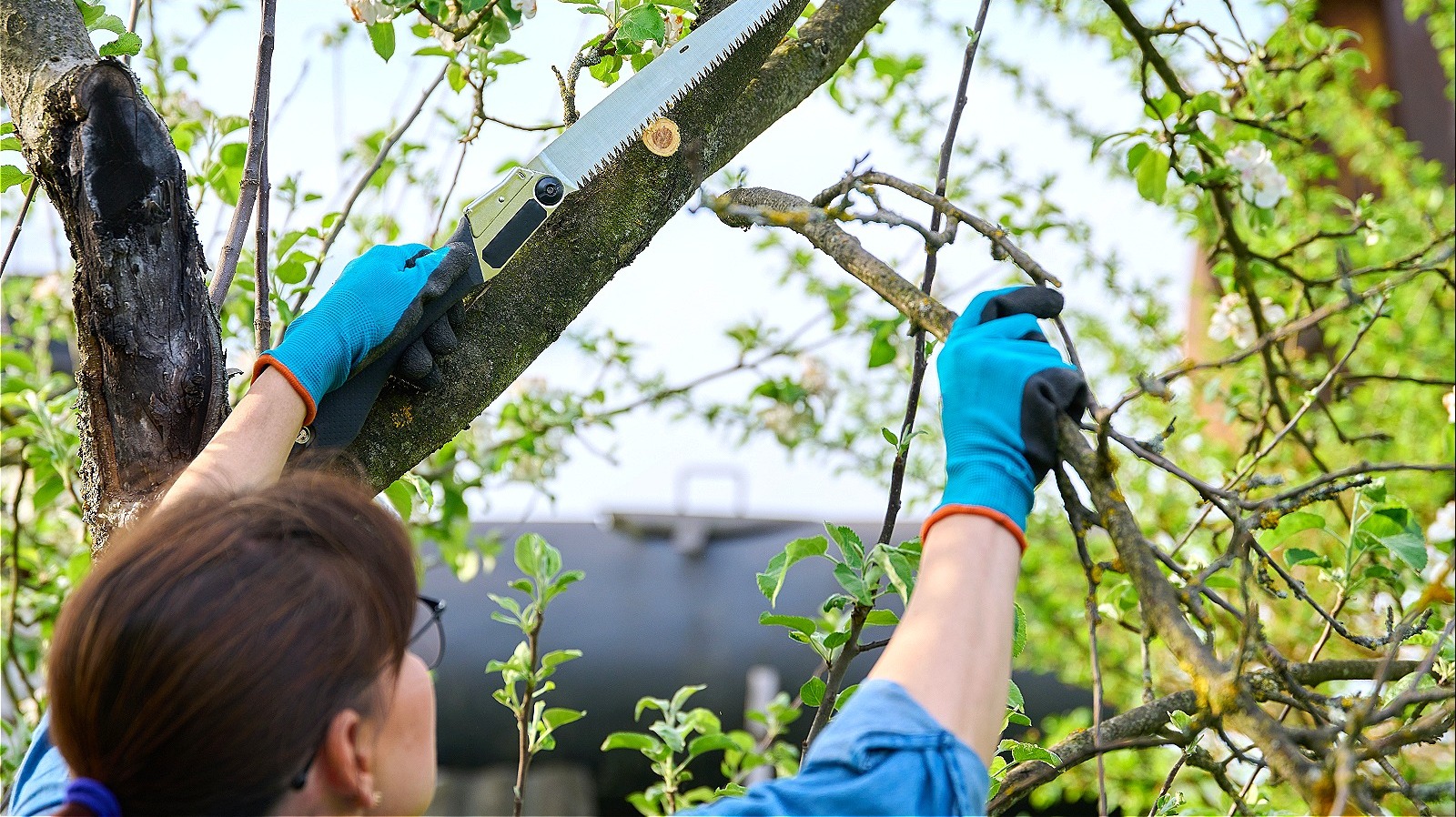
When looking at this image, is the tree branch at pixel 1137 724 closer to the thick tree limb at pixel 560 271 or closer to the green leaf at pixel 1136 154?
the thick tree limb at pixel 560 271

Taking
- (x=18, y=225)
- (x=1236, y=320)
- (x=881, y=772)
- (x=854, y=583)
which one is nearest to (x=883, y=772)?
(x=881, y=772)

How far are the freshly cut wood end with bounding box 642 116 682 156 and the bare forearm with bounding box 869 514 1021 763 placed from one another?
2.30ft

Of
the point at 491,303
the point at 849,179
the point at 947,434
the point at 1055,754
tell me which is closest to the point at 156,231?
the point at 491,303

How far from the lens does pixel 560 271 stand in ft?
4.75

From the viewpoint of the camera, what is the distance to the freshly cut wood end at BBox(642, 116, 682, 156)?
1438 mm

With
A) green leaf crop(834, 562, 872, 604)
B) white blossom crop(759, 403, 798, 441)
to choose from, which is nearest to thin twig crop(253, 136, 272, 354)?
green leaf crop(834, 562, 872, 604)

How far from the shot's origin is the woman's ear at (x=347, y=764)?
0.89 meters

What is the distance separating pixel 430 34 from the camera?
1681mm

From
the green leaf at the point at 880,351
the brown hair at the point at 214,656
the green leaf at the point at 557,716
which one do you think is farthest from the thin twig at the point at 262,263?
the green leaf at the point at 880,351

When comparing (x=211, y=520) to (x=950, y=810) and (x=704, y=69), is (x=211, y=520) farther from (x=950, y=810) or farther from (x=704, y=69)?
(x=704, y=69)

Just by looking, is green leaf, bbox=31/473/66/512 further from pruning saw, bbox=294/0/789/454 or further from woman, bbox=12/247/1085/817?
woman, bbox=12/247/1085/817

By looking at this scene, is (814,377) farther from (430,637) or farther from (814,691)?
(430,637)

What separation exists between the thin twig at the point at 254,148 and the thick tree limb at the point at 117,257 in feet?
0.51

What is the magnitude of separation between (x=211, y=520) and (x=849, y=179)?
79 centimetres
